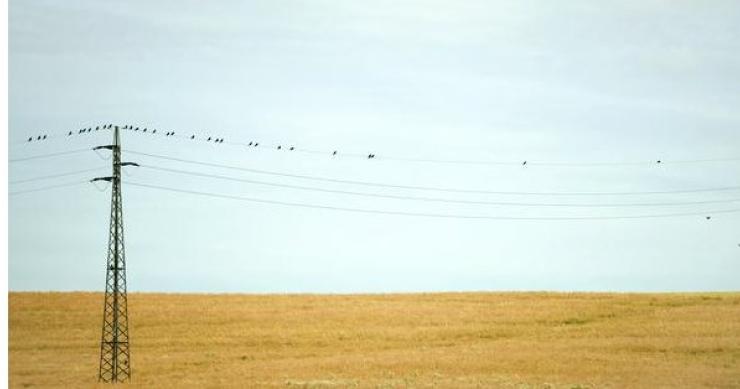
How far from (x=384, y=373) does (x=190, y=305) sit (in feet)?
107

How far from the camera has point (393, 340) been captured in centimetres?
5381

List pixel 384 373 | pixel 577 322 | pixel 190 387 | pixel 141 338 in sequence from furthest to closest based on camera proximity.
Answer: pixel 577 322, pixel 141 338, pixel 384 373, pixel 190 387

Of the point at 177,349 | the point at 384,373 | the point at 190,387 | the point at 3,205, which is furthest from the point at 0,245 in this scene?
the point at 177,349

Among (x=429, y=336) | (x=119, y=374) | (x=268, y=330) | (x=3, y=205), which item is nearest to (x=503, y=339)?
(x=429, y=336)

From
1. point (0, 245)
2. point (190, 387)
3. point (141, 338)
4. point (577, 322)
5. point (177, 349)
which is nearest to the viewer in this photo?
point (0, 245)

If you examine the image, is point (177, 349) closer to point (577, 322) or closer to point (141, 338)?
point (141, 338)

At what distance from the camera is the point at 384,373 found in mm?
39500

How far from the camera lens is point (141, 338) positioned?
55.1m

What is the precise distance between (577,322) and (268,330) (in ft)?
68.0

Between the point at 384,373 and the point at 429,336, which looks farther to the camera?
the point at 429,336

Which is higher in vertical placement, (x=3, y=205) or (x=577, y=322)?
(x=3, y=205)

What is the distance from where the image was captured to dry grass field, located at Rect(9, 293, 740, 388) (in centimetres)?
3875

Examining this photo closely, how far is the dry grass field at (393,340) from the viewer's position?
3875cm

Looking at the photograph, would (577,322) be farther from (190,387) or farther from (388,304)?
(190,387)
